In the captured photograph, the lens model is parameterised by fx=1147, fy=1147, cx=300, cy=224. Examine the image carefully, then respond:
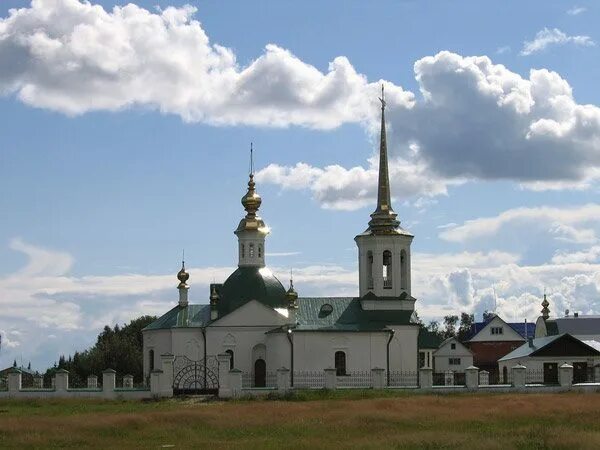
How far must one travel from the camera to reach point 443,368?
7381cm

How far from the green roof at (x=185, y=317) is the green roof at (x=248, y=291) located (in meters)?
1.05

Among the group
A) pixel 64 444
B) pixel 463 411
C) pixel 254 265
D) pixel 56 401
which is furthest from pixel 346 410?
pixel 254 265

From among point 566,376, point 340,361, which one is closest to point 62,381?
point 340,361

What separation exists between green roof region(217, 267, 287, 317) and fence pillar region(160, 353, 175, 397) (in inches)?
371

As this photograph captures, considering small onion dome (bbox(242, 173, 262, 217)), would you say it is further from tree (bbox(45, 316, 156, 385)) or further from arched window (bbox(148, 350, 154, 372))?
tree (bbox(45, 316, 156, 385))

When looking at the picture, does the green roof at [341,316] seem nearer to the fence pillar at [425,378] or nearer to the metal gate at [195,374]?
the metal gate at [195,374]

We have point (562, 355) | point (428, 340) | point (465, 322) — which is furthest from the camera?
point (465, 322)

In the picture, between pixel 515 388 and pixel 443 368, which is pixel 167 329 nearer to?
pixel 515 388

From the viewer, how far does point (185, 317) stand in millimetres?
56750

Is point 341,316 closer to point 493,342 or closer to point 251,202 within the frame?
point 251,202

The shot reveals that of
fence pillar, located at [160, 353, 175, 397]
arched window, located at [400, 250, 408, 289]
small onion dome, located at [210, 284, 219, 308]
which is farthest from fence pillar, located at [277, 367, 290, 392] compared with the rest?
arched window, located at [400, 250, 408, 289]

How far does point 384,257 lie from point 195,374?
12.2 meters

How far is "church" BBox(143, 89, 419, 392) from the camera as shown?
178 ft

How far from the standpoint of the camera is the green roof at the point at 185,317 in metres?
56.1
